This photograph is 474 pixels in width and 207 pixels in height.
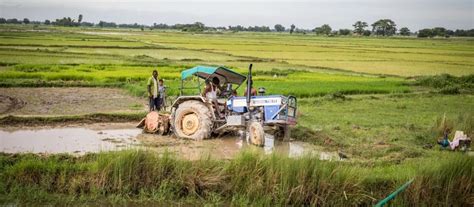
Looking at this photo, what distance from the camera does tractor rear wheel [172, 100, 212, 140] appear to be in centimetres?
1102

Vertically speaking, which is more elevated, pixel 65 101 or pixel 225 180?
pixel 225 180

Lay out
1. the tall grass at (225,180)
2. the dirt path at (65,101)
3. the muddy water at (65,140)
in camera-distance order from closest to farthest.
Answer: the tall grass at (225,180), the muddy water at (65,140), the dirt path at (65,101)

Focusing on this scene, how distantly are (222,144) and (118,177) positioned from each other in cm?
369

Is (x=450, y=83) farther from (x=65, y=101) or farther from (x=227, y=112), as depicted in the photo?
(x=65, y=101)

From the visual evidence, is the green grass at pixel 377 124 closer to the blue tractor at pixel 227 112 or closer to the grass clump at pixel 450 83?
the blue tractor at pixel 227 112

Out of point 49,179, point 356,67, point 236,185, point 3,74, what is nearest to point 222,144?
point 236,185

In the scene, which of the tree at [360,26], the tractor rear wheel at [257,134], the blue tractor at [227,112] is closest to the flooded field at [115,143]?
the tractor rear wheel at [257,134]

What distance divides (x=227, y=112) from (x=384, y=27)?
119m

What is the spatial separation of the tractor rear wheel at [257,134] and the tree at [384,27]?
11898 cm

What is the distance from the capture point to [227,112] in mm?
11320

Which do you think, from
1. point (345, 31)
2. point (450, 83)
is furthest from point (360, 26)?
point (450, 83)

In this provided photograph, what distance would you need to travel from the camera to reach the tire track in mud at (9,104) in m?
14.1

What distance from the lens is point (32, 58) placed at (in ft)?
98.5

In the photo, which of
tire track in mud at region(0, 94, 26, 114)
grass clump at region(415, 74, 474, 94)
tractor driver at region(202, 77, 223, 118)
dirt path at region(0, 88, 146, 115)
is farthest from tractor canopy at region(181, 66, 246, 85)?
grass clump at region(415, 74, 474, 94)
